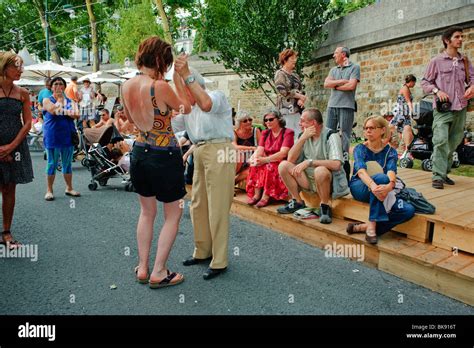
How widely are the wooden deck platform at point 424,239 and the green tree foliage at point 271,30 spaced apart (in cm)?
1038

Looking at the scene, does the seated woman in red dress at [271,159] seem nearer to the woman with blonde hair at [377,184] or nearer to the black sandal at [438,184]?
the woman with blonde hair at [377,184]

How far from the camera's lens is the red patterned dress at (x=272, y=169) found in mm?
5176

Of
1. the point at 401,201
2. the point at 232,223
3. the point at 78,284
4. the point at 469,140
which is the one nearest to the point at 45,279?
the point at 78,284

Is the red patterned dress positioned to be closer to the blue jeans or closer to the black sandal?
the blue jeans

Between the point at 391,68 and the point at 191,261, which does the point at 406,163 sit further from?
the point at 191,261

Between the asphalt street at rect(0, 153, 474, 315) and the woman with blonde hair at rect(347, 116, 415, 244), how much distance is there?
47cm

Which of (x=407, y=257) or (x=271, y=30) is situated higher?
(x=271, y=30)

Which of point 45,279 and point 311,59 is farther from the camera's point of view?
point 311,59

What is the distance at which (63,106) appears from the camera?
21.2 feet

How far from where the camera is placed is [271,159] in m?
5.09

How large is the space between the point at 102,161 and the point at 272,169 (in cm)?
402

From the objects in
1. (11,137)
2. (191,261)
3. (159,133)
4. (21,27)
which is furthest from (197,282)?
(21,27)
